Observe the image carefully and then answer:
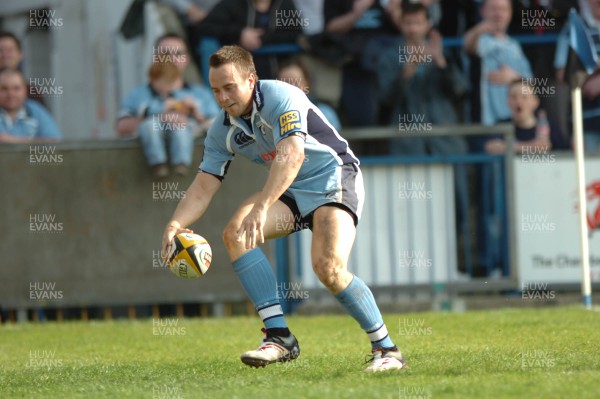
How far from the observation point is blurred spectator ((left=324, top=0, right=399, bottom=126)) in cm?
1518

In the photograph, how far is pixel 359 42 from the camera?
15.1 meters

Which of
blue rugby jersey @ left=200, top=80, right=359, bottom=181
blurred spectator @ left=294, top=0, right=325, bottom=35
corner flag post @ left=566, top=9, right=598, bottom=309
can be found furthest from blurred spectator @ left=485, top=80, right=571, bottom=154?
blue rugby jersey @ left=200, top=80, right=359, bottom=181

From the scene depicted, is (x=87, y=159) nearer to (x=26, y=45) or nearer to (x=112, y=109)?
(x=112, y=109)

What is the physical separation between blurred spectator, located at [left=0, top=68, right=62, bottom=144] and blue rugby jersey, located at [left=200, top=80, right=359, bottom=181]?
20.2ft

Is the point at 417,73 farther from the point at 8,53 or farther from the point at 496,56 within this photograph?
the point at 8,53

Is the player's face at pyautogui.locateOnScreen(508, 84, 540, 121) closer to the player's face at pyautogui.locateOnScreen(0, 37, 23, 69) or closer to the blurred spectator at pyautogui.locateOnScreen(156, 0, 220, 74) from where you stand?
the blurred spectator at pyautogui.locateOnScreen(156, 0, 220, 74)

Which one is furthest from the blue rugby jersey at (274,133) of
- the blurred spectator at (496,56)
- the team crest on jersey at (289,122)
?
the blurred spectator at (496,56)

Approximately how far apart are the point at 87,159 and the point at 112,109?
3.11 meters

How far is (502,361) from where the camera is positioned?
8.74m

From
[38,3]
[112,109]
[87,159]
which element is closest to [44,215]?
[87,159]

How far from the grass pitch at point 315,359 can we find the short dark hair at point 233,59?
1.98m

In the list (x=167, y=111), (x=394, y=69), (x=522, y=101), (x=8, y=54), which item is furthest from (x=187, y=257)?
(x=8, y=54)

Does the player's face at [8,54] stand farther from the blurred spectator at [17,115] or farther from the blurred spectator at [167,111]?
the blurred spectator at [167,111]

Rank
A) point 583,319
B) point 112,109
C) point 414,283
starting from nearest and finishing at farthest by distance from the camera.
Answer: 1. point 583,319
2. point 414,283
3. point 112,109
